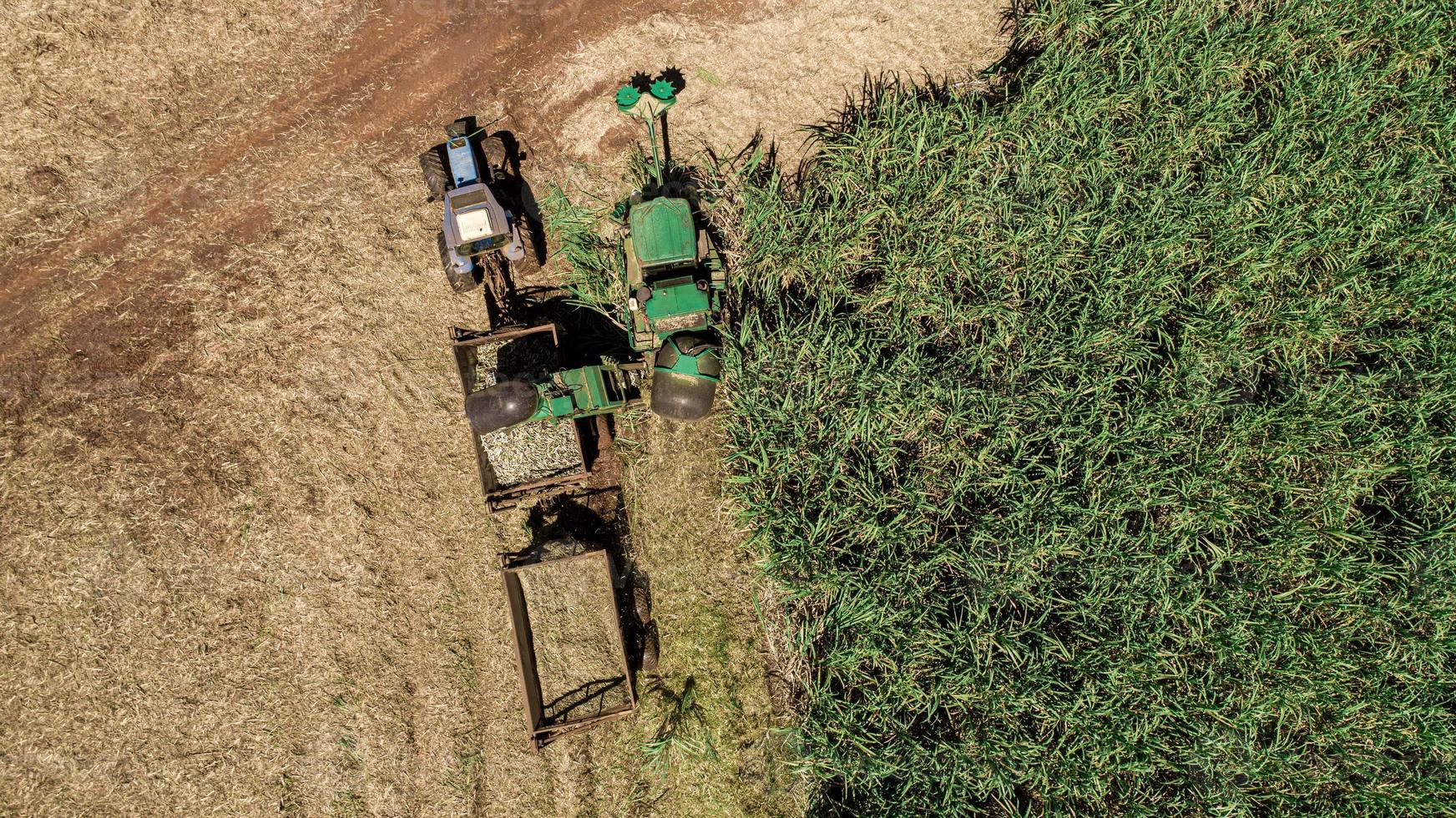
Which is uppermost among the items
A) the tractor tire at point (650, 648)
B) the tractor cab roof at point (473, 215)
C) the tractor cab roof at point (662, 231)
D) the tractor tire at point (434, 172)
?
the tractor tire at point (434, 172)

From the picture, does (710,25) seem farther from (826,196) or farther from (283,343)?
(283,343)

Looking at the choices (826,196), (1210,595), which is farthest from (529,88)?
(1210,595)

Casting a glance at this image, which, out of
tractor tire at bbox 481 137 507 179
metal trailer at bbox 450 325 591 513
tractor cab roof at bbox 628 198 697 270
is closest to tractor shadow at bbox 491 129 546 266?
tractor tire at bbox 481 137 507 179

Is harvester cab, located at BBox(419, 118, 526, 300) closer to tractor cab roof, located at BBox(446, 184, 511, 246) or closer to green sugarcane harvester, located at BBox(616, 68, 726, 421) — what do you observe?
tractor cab roof, located at BBox(446, 184, 511, 246)

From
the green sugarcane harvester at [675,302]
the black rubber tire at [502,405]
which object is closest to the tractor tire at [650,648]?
the green sugarcane harvester at [675,302]

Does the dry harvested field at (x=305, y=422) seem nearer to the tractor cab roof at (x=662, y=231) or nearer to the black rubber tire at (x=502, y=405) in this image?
the black rubber tire at (x=502, y=405)

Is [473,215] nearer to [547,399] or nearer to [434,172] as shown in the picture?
[434,172]
